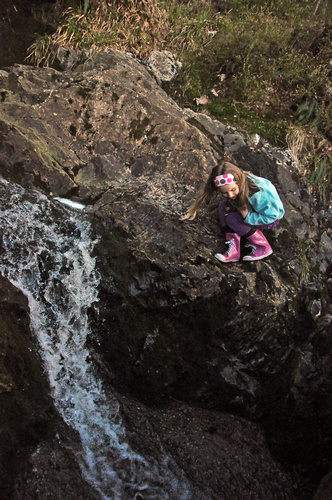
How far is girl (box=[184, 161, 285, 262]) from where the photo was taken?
3502mm

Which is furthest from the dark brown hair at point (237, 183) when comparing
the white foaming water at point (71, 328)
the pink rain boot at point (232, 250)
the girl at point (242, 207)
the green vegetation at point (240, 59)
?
the green vegetation at point (240, 59)

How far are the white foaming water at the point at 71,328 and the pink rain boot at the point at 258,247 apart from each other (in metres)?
1.76

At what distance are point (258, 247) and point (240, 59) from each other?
14.2 feet

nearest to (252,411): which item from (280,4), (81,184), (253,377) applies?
(253,377)

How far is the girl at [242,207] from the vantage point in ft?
11.5

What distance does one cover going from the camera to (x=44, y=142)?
423 cm

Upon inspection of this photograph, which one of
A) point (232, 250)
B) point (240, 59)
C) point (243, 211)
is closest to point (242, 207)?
point (243, 211)

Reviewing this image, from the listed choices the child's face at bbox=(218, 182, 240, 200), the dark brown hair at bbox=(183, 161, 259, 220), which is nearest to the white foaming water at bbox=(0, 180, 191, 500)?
the dark brown hair at bbox=(183, 161, 259, 220)

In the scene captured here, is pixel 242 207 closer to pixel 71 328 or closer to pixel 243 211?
pixel 243 211

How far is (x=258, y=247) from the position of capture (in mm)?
3977

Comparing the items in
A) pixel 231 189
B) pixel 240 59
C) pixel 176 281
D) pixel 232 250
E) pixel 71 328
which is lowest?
pixel 71 328

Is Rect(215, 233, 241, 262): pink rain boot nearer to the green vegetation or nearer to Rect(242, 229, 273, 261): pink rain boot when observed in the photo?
Rect(242, 229, 273, 261): pink rain boot

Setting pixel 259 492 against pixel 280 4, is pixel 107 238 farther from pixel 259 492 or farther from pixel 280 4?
pixel 280 4

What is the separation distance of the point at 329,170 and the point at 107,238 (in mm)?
4081
